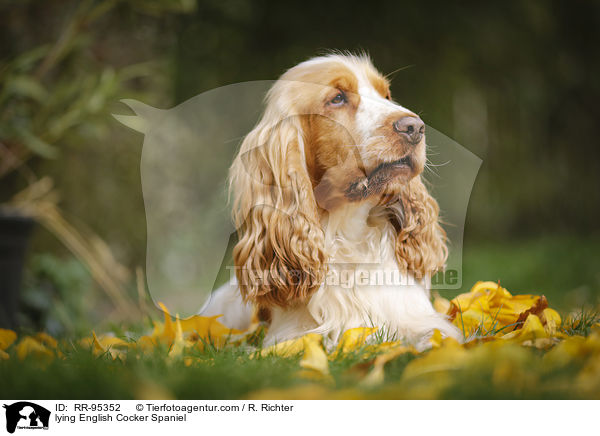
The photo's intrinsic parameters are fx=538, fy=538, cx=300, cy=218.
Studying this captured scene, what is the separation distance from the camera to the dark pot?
2.01 meters

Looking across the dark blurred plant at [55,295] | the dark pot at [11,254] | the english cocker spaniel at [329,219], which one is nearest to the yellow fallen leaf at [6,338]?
the dark pot at [11,254]

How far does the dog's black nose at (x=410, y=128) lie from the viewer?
43.7 inches

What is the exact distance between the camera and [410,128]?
1.11 meters

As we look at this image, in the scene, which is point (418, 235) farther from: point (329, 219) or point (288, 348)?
point (288, 348)

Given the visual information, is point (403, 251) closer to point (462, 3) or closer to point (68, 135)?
point (462, 3)

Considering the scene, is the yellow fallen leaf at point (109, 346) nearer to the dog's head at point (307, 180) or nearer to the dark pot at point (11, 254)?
the dog's head at point (307, 180)

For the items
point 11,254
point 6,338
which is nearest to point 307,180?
point 6,338

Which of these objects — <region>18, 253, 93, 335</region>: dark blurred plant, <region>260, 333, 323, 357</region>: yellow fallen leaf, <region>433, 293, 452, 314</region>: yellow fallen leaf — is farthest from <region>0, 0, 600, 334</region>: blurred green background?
<region>260, 333, 323, 357</region>: yellow fallen leaf

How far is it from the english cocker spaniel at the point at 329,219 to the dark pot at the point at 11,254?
116cm
